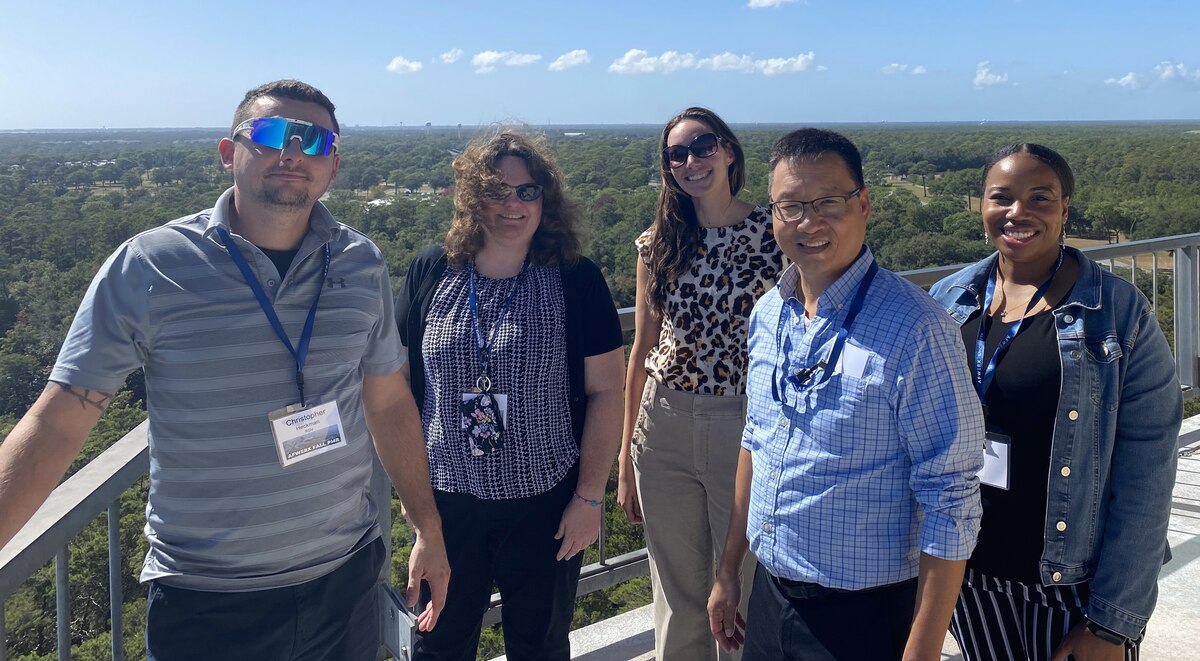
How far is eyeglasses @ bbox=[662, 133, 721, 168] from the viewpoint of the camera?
8.49 ft

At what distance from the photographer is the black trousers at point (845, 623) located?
63.2 inches

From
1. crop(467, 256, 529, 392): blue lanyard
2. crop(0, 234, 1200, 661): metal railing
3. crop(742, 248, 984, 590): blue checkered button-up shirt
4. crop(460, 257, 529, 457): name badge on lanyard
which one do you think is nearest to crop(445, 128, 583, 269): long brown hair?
crop(467, 256, 529, 392): blue lanyard

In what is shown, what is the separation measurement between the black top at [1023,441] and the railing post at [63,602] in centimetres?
196

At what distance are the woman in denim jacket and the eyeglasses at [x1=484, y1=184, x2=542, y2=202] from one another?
48.2 inches

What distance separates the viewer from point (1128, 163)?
49.4 m

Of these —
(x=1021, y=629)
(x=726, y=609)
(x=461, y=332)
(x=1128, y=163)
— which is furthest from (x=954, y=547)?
(x=1128, y=163)

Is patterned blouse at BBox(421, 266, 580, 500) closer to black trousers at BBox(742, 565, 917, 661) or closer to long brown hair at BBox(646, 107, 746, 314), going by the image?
long brown hair at BBox(646, 107, 746, 314)

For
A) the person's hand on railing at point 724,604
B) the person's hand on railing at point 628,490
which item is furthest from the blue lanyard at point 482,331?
the person's hand on railing at point 724,604

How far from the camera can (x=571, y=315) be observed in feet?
7.90

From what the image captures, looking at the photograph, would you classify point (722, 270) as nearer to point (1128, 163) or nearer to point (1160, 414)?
point (1160, 414)

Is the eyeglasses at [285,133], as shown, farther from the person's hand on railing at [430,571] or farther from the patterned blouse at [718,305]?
the patterned blouse at [718,305]

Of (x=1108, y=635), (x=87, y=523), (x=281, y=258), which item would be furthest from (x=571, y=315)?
(x=1108, y=635)

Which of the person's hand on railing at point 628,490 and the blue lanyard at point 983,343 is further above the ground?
the blue lanyard at point 983,343

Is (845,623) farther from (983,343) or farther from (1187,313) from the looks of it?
(1187,313)
